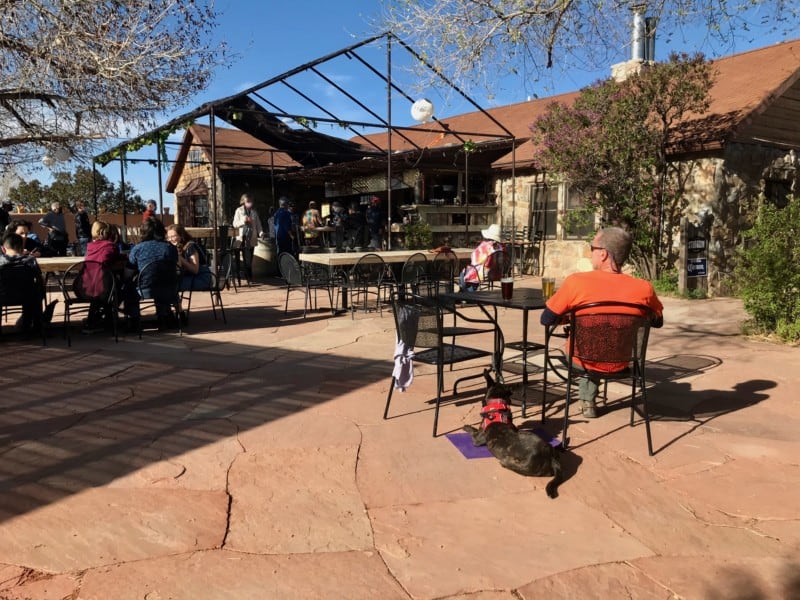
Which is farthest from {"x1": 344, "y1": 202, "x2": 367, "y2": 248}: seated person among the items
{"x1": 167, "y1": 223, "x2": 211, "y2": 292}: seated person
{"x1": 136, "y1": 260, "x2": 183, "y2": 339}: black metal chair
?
{"x1": 136, "y1": 260, "x2": 183, "y2": 339}: black metal chair

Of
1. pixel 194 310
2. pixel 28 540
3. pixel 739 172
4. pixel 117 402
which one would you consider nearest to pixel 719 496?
pixel 28 540

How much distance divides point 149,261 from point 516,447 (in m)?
4.42

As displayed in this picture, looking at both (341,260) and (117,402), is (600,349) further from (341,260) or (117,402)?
(341,260)

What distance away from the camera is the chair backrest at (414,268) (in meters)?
7.35

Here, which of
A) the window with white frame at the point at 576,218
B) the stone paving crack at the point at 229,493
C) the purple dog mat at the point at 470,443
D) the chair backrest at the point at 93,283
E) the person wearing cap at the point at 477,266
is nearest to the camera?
the stone paving crack at the point at 229,493

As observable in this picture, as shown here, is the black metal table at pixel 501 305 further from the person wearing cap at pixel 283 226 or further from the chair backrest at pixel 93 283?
the person wearing cap at pixel 283 226

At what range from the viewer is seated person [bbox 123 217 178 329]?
5.89 metres

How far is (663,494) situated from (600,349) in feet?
2.46

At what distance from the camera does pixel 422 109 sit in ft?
33.5

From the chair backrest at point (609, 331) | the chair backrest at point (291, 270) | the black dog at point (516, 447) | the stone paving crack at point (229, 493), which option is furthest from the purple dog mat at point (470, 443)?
the chair backrest at point (291, 270)

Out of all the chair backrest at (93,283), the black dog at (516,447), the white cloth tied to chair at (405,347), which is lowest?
the black dog at (516,447)

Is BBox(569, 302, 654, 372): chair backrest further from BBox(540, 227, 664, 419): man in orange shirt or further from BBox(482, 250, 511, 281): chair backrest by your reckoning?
BBox(482, 250, 511, 281): chair backrest

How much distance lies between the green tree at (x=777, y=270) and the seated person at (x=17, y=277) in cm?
674

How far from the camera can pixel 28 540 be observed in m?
2.25
